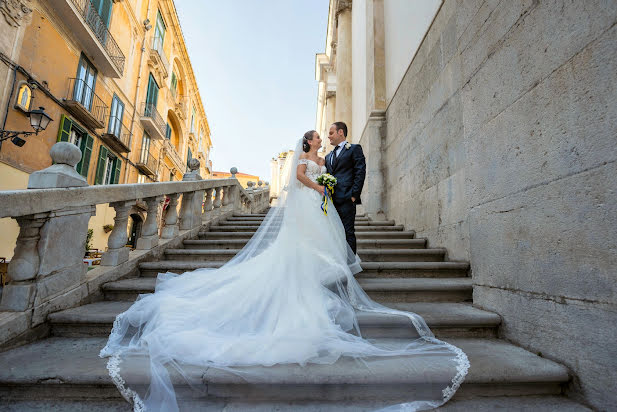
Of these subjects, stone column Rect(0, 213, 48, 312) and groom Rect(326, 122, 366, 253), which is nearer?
stone column Rect(0, 213, 48, 312)

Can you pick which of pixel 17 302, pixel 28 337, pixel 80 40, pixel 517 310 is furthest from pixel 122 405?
pixel 80 40

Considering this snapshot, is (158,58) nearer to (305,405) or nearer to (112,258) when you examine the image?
(112,258)

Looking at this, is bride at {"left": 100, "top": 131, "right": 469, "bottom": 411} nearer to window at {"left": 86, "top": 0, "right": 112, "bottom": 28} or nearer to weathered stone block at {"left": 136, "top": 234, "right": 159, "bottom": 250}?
weathered stone block at {"left": 136, "top": 234, "right": 159, "bottom": 250}

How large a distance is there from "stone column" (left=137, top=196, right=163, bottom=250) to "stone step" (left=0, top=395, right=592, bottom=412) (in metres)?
2.52

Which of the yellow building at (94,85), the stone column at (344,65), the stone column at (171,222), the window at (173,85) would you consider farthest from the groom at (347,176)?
the window at (173,85)

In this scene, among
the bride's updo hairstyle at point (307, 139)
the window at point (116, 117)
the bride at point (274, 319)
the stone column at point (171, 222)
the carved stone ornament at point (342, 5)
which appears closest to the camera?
the bride at point (274, 319)

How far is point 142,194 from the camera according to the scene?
3785 mm

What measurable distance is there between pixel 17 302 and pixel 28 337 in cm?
27

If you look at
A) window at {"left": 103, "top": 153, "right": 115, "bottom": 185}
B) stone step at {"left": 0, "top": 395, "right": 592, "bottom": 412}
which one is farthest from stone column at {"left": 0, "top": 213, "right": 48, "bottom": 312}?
window at {"left": 103, "top": 153, "right": 115, "bottom": 185}

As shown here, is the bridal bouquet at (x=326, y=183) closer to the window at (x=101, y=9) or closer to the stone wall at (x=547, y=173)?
the stone wall at (x=547, y=173)

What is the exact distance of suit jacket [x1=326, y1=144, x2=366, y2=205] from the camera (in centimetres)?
331

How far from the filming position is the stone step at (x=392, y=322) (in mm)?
2305

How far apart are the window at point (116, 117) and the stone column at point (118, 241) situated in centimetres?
1083

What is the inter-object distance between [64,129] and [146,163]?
586 centimetres
